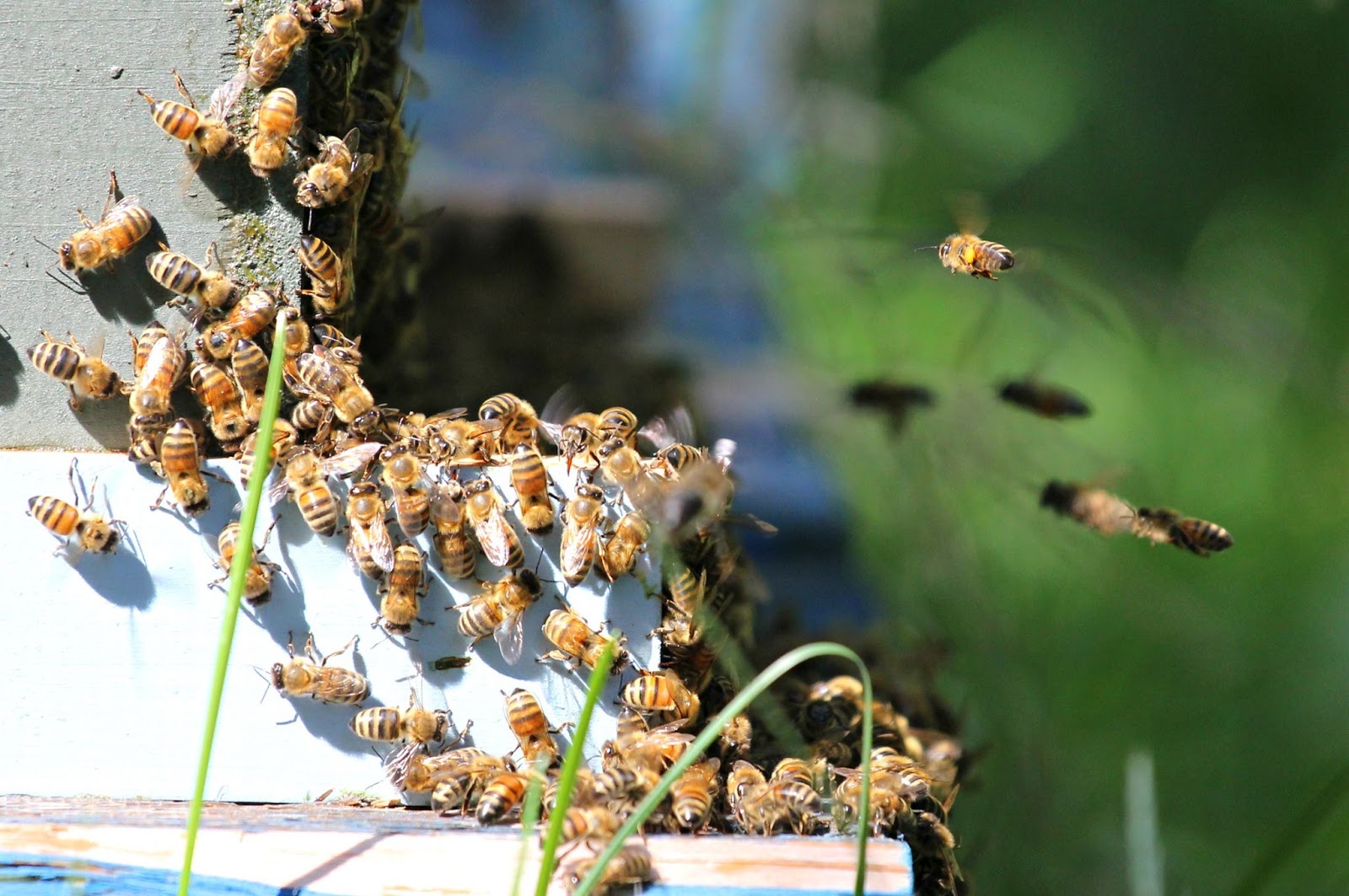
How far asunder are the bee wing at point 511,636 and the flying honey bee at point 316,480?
1.18 feet

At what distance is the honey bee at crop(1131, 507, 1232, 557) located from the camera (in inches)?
120

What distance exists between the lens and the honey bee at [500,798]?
190 cm

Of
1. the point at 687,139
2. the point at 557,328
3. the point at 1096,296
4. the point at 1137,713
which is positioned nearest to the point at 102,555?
the point at 557,328

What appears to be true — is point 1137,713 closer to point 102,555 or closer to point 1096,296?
point 1096,296

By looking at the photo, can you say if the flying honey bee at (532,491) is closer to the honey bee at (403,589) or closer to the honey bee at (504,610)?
the honey bee at (504,610)

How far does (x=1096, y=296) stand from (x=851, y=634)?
1.49 m

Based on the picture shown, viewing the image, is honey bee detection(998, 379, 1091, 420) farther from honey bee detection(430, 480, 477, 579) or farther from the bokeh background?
honey bee detection(430, 480, 477, 579)

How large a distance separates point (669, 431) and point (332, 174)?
85cm

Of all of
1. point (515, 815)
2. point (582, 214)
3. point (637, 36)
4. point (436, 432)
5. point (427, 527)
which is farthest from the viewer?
point (637, 36)

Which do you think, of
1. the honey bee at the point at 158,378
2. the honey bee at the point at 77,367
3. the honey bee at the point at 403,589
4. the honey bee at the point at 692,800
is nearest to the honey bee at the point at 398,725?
the honey bee at the point at 403,589

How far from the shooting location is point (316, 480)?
2090 millimetres

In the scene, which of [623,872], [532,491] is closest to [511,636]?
[532,491]

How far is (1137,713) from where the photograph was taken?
4613mm

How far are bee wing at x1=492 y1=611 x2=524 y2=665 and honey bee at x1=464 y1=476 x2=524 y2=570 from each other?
99 millimetres
